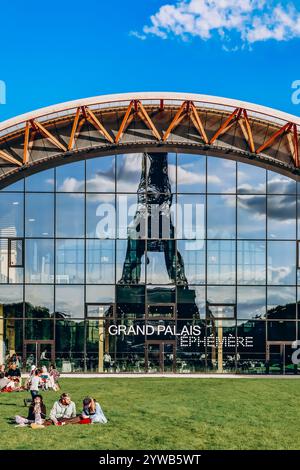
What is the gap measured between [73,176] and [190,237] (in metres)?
7.50

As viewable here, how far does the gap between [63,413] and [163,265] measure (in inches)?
741

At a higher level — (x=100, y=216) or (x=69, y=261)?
(x=100, y=216)

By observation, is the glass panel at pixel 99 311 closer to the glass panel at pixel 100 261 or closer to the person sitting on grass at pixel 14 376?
the glass panel at pixel 100 261

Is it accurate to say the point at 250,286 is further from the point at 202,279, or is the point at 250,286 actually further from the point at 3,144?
the point at 3,144

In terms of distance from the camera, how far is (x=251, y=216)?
39.2 meters

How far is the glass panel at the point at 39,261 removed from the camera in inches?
1521

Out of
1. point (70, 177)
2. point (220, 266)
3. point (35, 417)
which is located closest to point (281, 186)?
point (220, 266)

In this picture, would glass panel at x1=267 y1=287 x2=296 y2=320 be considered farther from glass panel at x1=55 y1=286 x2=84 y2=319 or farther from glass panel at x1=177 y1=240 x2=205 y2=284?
glass panel at x1=55 y1=286 x2=84 y2=319

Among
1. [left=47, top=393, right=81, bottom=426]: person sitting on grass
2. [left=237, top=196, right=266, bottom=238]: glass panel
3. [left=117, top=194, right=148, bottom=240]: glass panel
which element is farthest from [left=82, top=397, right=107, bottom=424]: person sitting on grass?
[left=237, top=196, right=266, bottom=238]: glass panel

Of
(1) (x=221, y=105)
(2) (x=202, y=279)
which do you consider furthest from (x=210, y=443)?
(1) (x=221, y=105)

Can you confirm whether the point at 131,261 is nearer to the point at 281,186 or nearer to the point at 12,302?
the point at 12,302

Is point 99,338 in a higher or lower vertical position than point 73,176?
lower

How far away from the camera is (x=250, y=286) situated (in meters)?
38.8

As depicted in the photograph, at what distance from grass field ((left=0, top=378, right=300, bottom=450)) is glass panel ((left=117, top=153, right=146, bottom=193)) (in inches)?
448
